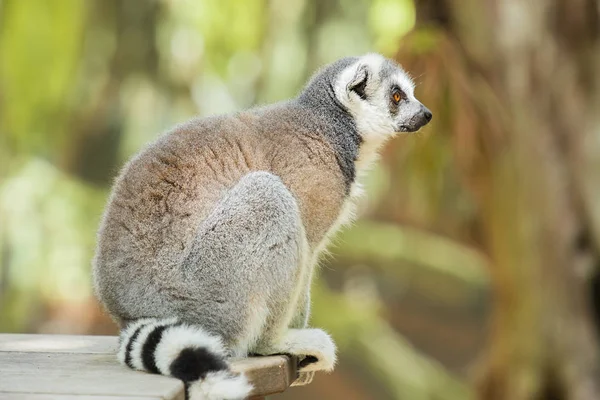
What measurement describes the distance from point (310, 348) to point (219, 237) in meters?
0.62

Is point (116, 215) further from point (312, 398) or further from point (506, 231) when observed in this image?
point (312, 398)

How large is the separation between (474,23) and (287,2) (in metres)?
2.80

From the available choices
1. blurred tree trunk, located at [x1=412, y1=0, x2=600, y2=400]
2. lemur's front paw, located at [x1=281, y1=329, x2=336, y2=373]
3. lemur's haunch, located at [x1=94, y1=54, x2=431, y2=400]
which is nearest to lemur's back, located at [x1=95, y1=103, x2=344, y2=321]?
lemur's haunch, located at [x1=94, y1=54, x2=431, y2=400]

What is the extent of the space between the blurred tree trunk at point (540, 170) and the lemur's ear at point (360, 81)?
3.07 metres

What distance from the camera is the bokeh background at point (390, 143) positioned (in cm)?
683

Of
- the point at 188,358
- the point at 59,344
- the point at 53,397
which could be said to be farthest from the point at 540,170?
the point at 53,397

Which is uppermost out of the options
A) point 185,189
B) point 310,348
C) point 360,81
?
point 360,81

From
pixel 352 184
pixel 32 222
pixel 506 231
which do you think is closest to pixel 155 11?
pixel 32 222

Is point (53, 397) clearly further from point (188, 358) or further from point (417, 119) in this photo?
point (417, 119)

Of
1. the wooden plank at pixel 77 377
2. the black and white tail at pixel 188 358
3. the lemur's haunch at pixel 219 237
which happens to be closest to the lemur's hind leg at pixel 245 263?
the lemur's haunch at pixel 219 237

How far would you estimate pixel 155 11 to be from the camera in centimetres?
868

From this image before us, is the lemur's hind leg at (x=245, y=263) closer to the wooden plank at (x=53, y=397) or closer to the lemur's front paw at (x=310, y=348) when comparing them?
the lemur's front paw at (x=310, y=348)

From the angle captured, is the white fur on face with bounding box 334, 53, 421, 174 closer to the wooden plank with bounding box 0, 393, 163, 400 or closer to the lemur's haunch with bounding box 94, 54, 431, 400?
the lemur's haunch with bounding box 94, 54, 431, 400

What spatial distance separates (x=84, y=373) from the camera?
9.79 feet
